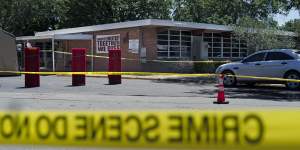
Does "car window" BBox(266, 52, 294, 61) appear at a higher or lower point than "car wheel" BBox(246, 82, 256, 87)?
higher

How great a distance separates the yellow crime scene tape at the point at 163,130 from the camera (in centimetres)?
355

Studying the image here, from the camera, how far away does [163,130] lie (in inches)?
147

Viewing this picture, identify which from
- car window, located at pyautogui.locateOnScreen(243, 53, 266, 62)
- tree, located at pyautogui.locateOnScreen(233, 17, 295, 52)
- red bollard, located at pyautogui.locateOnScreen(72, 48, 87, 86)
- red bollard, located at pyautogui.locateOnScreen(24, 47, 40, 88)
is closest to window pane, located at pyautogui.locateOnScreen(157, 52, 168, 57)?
tree, located at pyautogui.locateOnScreen(233, 17, 295, 52)

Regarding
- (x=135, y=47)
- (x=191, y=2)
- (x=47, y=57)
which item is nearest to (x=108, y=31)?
(x=135, y=47)

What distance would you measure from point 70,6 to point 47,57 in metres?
15.9

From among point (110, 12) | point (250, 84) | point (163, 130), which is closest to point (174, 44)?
point (250, 84)

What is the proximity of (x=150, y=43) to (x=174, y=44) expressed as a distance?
2323 mm

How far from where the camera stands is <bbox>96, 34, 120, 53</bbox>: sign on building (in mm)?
33000

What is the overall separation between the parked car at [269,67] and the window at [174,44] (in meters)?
10.7

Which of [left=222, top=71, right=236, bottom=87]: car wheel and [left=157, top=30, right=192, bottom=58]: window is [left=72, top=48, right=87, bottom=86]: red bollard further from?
[left=157, top=30, right=192, bottom=58]: window

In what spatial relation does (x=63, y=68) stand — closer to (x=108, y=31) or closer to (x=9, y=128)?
(x=108, y=31)

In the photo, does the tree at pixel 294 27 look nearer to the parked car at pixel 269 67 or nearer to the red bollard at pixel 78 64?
the parked car at pixel 269 67

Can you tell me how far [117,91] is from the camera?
1733 cm

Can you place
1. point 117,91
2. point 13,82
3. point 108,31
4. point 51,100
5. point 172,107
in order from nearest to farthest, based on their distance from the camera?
point 172,107
point 51,100
point 117,91
point 13,82
point 108,31
